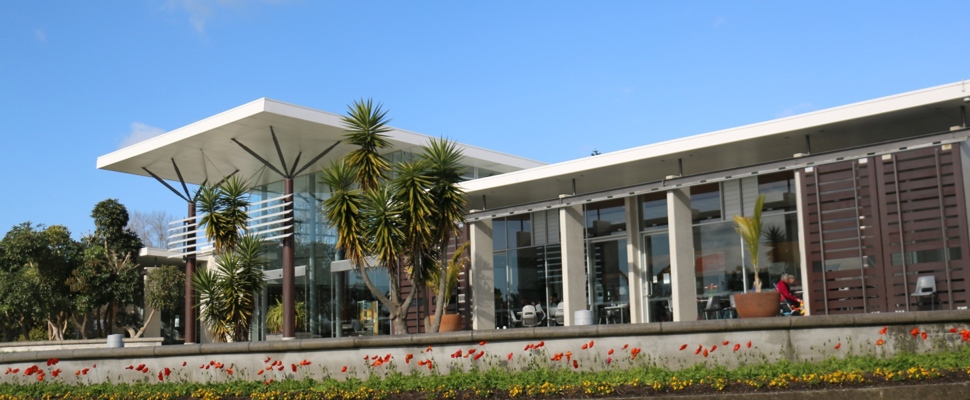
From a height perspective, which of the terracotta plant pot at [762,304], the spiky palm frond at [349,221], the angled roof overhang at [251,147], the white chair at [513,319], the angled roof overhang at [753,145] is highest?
the angled roof overhang at [251,147]

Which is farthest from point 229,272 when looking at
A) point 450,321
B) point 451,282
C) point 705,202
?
point 705,202

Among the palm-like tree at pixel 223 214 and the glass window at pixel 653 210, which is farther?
the palm-like tree at pixel 223 214

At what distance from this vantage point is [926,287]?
15273mm

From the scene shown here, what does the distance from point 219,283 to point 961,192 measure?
16.1 metres

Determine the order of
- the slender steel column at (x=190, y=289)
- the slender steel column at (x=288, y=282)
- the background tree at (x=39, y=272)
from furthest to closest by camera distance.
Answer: the background tree at (x=39, y=272) < the slender steel column at (x=190, y=289) < the slender steel column at (x=288, y=282)

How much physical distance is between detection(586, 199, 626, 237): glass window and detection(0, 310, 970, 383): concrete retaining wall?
33.0 feet

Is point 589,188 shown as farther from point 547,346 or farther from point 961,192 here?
point 547,346

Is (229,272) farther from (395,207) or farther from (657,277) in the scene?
(657,277)

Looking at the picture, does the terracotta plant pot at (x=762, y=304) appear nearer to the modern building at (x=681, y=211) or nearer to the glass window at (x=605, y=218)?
the modern building at (x=681, y=211)

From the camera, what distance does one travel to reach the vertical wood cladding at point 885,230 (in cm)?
1537

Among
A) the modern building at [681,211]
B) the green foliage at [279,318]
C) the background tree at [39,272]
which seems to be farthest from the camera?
the background tree at [39,272]

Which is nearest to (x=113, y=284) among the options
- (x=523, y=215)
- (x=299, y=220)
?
(x=299, y=220)

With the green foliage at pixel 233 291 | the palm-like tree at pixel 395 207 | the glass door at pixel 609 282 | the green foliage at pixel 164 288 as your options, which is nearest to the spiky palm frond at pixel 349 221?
the palm-like tree at pixel 395 207

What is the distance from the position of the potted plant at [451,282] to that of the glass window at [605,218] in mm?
3047
